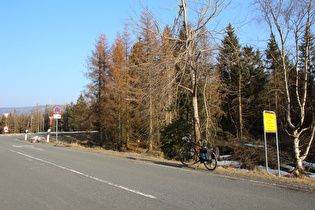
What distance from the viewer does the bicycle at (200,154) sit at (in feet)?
27.4

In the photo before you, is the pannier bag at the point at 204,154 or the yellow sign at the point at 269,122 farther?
the yellow sign at the point at 269,122

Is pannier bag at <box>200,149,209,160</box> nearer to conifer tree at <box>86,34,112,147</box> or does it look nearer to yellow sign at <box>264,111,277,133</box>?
yellow sign at <box>264,111,277,133</box>

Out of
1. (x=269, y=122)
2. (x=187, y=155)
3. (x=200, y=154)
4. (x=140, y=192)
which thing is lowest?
(x=140, y=192)

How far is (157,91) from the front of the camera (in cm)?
992

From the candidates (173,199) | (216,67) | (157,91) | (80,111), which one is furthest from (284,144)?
(80,111)

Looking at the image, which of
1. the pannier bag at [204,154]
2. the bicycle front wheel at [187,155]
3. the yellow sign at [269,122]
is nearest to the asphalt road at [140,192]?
the pannier bag at [204,154]

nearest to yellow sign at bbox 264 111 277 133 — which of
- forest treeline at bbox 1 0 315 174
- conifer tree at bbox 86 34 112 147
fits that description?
forest treeline at bbox 1 0 315 174

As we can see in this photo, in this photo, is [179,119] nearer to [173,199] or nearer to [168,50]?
[168,50]

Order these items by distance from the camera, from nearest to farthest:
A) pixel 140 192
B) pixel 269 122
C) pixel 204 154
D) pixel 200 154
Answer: pixel 140 192, pixel 204 154, pixel 200 154, pixel 269 122

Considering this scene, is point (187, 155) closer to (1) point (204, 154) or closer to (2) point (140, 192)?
(1) point (204, 154)

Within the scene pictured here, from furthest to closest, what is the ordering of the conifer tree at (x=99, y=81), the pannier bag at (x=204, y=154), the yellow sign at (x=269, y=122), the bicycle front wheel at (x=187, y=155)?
1. the conifer tree at (x=99, y=81)
2. the bicycle front wheel at (x=187, y=155)
3. the yellow sign at (x=269, y=122)
4. the pannier bag at (x=204, y=154)

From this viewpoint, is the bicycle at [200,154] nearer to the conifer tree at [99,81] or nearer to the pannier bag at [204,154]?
the pannier bag at [204,154]

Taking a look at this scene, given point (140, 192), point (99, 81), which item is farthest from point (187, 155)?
point (99, 81)

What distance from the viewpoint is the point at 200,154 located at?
8680 millimetres
